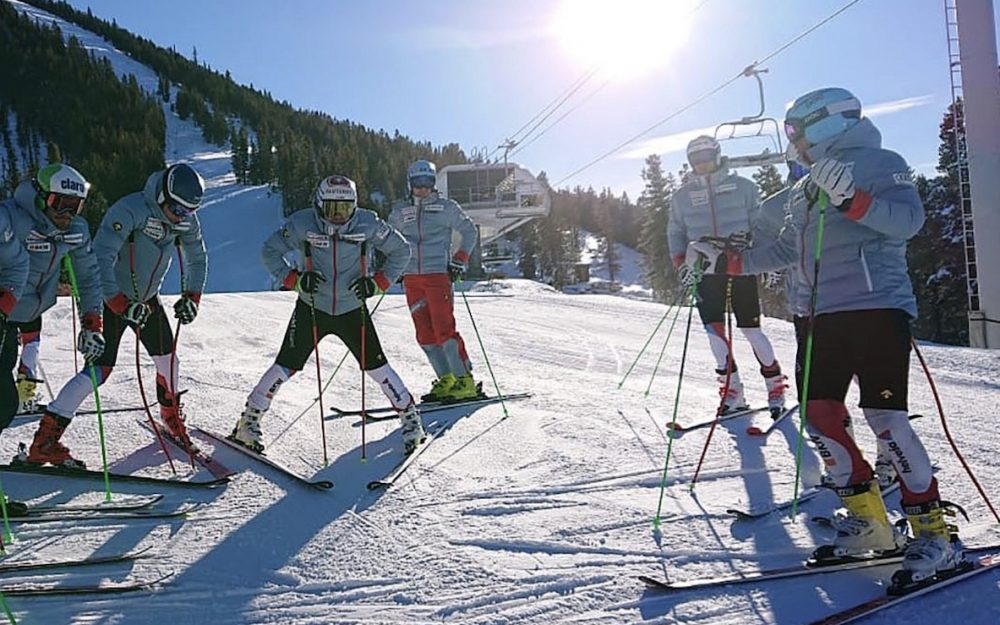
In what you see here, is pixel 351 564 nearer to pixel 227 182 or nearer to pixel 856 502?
pixel 856 502

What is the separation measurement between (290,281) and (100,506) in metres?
1.65

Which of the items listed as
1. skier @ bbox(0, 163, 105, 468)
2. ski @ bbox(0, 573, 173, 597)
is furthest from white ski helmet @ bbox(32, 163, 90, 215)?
ski @ bbox(0, 573, 173, 597)

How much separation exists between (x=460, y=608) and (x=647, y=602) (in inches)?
27.5

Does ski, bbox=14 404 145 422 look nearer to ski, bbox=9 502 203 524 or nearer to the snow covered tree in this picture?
ski, bbox=9 502 203 524

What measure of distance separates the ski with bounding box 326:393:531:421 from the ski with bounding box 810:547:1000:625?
150 inches

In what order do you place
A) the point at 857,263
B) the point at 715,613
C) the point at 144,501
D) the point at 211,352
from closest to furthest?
the point at 715,613 < the point at 857,263 < the point at 144,501 < the point at 211,352

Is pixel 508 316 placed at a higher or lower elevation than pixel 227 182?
lower

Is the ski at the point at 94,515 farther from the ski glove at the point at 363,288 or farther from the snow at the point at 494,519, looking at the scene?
the ski glove at the point at 363,288

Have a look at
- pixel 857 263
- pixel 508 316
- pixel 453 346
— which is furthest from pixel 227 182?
pixel 857 263

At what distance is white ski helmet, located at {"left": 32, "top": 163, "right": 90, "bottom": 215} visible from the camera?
12.9 feet

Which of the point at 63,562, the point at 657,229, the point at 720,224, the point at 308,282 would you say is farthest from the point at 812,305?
the point at 657,229

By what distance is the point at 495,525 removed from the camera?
3439mm

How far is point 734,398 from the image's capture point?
553 centimetres

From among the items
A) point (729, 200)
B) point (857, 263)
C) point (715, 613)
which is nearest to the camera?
point (715, 613)
